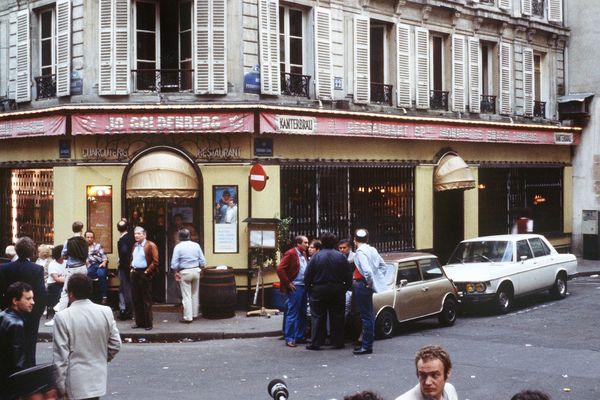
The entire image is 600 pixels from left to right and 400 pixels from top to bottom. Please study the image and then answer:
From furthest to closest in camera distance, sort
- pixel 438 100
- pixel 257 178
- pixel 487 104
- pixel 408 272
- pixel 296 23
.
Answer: pixel 487 104 → pixel 438 100 → pixel 296 23 → pixel 257 178 → pixel 408 272

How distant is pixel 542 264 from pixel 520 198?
907 centimetres

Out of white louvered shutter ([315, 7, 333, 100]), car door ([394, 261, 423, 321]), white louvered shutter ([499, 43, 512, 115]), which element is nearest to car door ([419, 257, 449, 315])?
car door ([394, 261, 423, 321])

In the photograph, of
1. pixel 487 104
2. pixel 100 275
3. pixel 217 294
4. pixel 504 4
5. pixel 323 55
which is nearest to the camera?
pixel 217 294

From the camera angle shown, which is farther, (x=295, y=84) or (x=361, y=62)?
(x=361, y=62)

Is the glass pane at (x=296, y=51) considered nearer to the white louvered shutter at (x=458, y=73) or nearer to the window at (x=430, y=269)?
the white louvered shutter at (x=458, y=73)

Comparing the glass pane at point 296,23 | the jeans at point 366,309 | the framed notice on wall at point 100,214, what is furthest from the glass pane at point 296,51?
the jeans at point 366,309

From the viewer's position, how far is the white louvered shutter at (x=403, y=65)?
2170 cm

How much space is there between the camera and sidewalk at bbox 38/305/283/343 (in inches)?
578

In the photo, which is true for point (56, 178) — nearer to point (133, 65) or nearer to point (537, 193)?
point (133, 65)

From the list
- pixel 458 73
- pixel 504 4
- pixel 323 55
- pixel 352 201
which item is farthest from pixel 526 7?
pixel 352 201

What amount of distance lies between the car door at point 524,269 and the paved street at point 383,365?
1387 mm

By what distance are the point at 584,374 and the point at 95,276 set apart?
9.72 metres

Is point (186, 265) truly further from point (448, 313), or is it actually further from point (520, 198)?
point (520, 198)

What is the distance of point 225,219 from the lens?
1767cm
